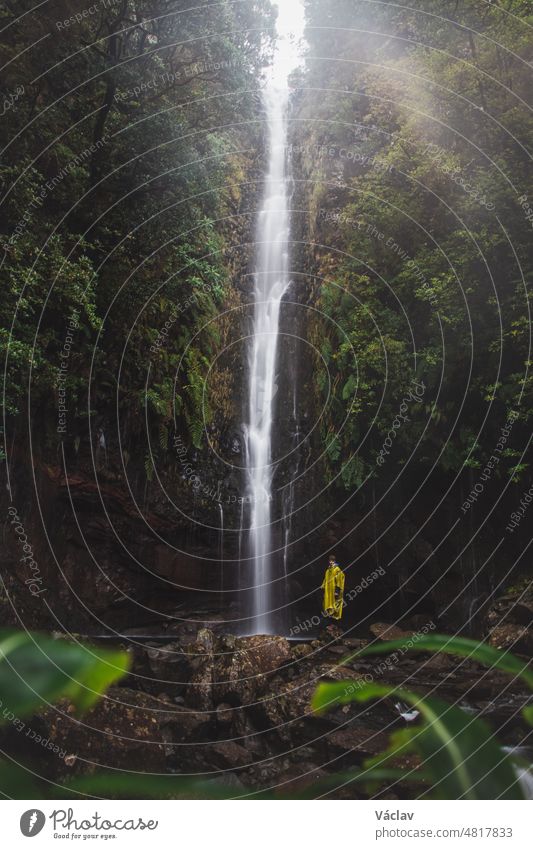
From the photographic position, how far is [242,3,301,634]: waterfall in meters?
13.0

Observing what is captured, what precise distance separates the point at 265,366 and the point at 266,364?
0.23 ft

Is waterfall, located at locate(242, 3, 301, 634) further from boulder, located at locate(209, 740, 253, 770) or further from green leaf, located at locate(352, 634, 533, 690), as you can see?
green leaf, located at locate(352, 634, 533, 690)

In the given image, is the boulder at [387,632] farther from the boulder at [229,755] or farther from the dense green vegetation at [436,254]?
the boulder at [229,755]

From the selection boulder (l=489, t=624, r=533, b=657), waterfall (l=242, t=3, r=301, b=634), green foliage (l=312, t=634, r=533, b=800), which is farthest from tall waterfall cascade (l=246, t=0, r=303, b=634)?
green foliage (l=312, t=634, r=533, b=800)

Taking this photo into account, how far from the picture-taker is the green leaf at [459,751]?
1.31m

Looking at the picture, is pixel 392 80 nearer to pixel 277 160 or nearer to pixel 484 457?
pixel 277 160

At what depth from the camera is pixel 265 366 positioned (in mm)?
14852

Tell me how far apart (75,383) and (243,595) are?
6.50m

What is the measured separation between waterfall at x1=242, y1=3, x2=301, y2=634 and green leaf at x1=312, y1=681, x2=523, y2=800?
11.6 m

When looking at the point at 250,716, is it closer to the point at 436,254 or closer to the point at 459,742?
the point at 459,742

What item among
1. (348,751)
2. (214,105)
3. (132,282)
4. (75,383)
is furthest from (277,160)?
(348,751)

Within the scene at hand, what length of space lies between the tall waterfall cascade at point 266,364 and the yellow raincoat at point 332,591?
2105mm

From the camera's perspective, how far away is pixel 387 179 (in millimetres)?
12477

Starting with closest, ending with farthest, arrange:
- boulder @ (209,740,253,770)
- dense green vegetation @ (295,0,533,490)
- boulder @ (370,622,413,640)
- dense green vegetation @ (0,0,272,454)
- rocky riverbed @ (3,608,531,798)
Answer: rocky riverbed @ (3,608,531,798), boulder @ (209,740,253,770), dense green vegetation @ (0,0,272,454), dense green vegetation @ (295,0,533,490), boulder @ (370,622,413,640)
